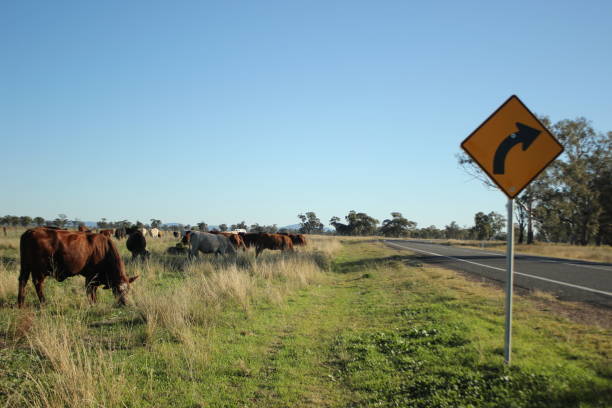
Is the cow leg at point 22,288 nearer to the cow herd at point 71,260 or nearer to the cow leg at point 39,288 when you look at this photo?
the cow herd at point 71,260

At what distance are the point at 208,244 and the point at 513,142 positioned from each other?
19.3m

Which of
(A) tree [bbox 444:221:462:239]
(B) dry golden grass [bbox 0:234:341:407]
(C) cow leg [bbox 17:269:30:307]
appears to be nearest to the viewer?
(B) dry golden grass [bbox 0:234:341:407]

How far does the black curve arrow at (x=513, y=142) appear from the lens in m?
4.90

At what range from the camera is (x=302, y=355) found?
6.04m

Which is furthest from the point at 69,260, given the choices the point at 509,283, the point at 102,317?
the point at 509,283

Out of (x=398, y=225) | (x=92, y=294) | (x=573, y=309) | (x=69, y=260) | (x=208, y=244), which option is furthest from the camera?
(x=398, y=225)

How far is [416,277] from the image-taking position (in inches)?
554

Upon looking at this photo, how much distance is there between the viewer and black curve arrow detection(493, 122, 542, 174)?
490 cm

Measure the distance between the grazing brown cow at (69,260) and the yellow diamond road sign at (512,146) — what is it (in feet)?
27.6

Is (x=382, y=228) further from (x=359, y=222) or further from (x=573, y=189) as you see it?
(x=573, y=189)

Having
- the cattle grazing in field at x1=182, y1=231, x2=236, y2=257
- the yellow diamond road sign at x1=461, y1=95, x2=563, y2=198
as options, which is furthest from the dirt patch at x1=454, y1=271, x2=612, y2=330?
the cattle grazing in field at x1=182, y1=231, x2=236, y2=257

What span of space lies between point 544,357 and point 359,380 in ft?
7.82

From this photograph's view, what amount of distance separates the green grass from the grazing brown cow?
53 centimetres

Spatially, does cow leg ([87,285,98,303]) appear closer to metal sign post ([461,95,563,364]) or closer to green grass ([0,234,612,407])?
green grass ([0,234,612,407])
